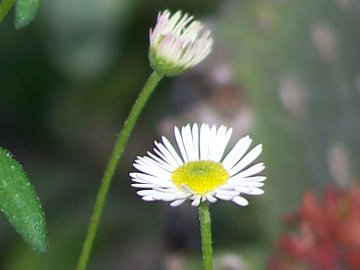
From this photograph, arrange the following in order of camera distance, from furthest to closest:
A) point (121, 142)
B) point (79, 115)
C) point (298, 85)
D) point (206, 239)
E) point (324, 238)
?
point (79, 115), point (298, 85), point (324, 238), point (121, 142), point (206, 239)

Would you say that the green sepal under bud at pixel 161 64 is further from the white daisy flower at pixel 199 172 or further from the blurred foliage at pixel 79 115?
the blurred foliage at pixel 79 115

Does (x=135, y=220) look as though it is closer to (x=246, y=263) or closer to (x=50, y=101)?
(x=50, y=101)

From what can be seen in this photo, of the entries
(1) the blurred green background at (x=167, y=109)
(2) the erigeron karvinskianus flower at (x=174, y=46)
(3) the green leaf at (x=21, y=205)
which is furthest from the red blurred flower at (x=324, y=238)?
(3) the green leaf at (x=21, y=205)

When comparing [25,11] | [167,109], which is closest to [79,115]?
[167,109]

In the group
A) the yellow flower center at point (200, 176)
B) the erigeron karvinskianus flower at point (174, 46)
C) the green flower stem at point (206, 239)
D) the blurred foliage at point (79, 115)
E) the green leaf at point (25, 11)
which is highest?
the blurred foliage at point (79, 115)

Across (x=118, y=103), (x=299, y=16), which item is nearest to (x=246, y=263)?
(x=299, y=16)

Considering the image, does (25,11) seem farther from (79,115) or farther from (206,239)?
(79,115)
